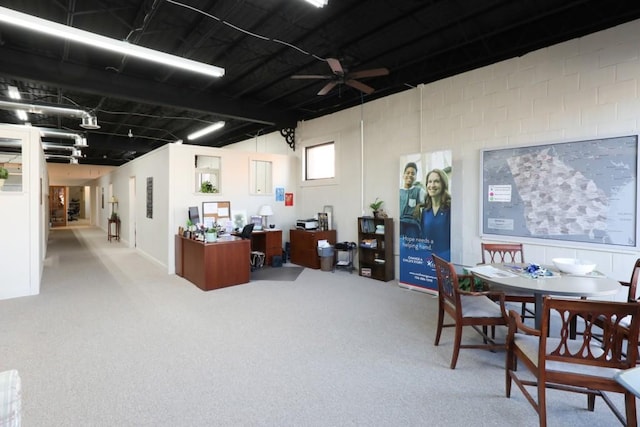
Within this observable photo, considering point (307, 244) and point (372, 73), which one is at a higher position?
point (372, 73)

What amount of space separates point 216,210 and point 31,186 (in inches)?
116

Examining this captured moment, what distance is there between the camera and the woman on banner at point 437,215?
4855 mm

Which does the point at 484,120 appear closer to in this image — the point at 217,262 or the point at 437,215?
the point at 437,215

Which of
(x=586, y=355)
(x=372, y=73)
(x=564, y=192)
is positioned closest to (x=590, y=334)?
(x=586, y=355)

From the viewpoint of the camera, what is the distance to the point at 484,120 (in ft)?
15.2

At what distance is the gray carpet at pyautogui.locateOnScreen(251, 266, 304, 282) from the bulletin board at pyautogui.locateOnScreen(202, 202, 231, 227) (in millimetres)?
1344

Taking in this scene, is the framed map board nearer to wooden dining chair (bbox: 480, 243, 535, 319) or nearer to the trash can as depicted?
wooden dining chair (bbox: 480, 243, 535, 319)

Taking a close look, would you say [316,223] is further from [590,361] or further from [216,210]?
[590,361]

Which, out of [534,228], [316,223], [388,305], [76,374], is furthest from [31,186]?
[534,228]

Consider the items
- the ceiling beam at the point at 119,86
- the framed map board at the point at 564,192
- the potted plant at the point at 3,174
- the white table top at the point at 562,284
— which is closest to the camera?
the white table top at the point at 562,284

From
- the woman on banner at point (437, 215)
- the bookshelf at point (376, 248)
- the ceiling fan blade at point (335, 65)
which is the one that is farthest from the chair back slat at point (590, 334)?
the bookshelf at point (376, 248)

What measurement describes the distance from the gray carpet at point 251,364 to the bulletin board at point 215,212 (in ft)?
6.56

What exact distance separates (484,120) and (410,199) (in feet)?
5.16

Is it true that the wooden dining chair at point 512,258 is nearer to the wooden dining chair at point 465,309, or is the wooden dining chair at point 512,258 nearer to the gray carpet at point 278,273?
the wooden dining chair at point 465,309
